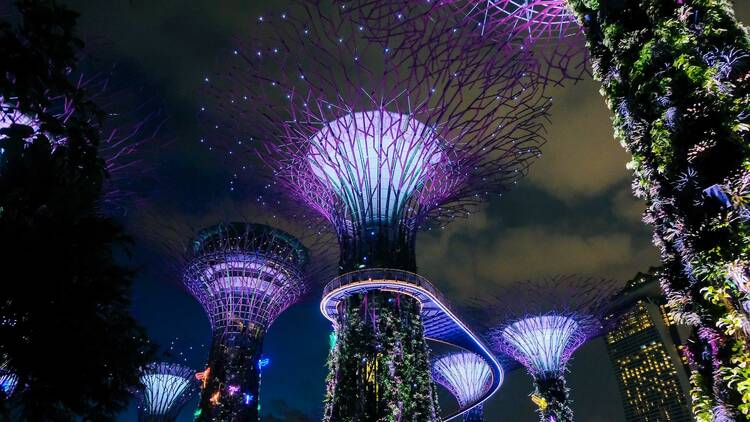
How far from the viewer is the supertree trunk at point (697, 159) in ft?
15.8

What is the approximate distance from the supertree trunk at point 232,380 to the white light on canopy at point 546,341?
59.7 feet

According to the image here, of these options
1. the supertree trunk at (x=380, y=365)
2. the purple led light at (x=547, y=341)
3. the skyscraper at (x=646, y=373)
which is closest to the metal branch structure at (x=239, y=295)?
the supertree trunk at (x=380, y=365)

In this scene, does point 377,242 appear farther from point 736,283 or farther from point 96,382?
point 736,283

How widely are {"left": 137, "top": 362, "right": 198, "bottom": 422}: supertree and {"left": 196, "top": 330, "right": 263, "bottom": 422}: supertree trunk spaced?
586 inches

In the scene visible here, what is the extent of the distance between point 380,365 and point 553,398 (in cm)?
1811

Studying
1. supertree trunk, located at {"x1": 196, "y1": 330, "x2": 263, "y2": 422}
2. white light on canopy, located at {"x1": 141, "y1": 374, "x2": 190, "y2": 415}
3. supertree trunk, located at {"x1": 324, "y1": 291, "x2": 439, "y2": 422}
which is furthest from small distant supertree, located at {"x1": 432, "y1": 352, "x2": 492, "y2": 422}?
supertree trunk, located at {"x1": 324, "y1": 291, "x2": 439, "y2": 422}

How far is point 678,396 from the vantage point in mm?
102750

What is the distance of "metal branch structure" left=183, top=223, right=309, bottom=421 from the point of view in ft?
100

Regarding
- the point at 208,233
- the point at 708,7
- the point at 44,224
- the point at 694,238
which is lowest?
the point at 694,238

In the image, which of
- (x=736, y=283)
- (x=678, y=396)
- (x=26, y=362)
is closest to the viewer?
(x=736, y=283)

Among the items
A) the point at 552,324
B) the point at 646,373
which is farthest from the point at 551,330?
the point at 646,373

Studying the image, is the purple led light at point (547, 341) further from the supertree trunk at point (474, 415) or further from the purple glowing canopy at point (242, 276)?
the purple glowing canopy at point (242, 276)

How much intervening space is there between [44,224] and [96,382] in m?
2.24

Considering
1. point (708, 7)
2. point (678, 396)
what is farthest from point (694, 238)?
point (678, 396)
